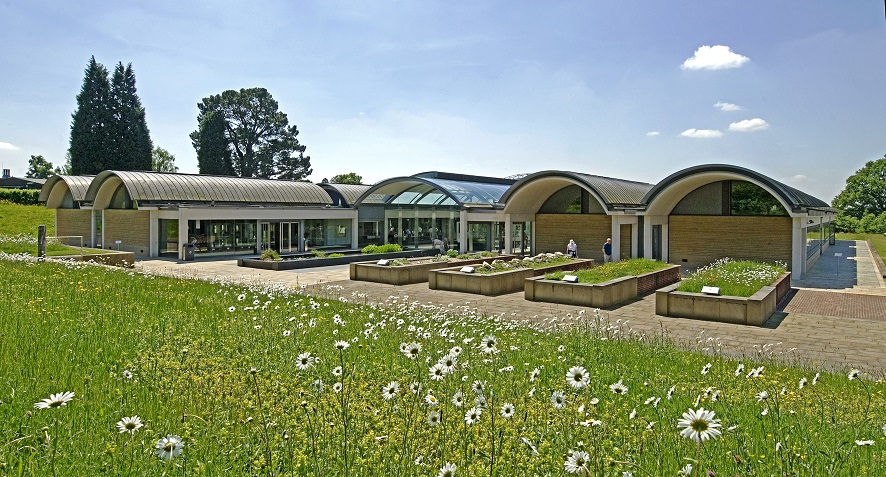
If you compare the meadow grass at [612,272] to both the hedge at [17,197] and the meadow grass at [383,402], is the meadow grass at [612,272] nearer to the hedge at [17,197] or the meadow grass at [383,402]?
the meadow grass at [383,402]

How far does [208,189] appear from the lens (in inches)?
1455

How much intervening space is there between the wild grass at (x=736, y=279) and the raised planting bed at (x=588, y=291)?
1.65 metres

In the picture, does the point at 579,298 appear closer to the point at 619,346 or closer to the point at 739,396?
the point at 619,346

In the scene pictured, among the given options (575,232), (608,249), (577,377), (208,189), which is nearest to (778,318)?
(577,377)

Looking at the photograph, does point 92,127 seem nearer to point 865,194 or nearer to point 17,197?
point 17,197

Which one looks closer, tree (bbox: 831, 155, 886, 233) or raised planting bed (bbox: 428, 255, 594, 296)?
raised planting bed (bbox: 428, 255, 594, 296)

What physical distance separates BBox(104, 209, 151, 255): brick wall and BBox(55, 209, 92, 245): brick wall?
129 inches

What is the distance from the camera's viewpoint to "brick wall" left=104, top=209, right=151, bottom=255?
33.8 m

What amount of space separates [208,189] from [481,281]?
2368cm

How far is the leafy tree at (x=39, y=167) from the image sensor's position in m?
103

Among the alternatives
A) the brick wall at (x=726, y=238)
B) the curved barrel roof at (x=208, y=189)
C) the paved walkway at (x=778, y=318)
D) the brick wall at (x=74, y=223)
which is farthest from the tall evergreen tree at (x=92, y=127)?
the brick wall at (x=726, y=238)

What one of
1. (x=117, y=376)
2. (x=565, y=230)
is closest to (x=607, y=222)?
(x=565, y=230)

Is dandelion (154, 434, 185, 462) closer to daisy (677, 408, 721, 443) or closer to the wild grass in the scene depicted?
→ daisy (677, 408, 721, 443)

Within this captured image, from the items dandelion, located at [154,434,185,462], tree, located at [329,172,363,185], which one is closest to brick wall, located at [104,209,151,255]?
dandelion, located at [154,434,185,462]
